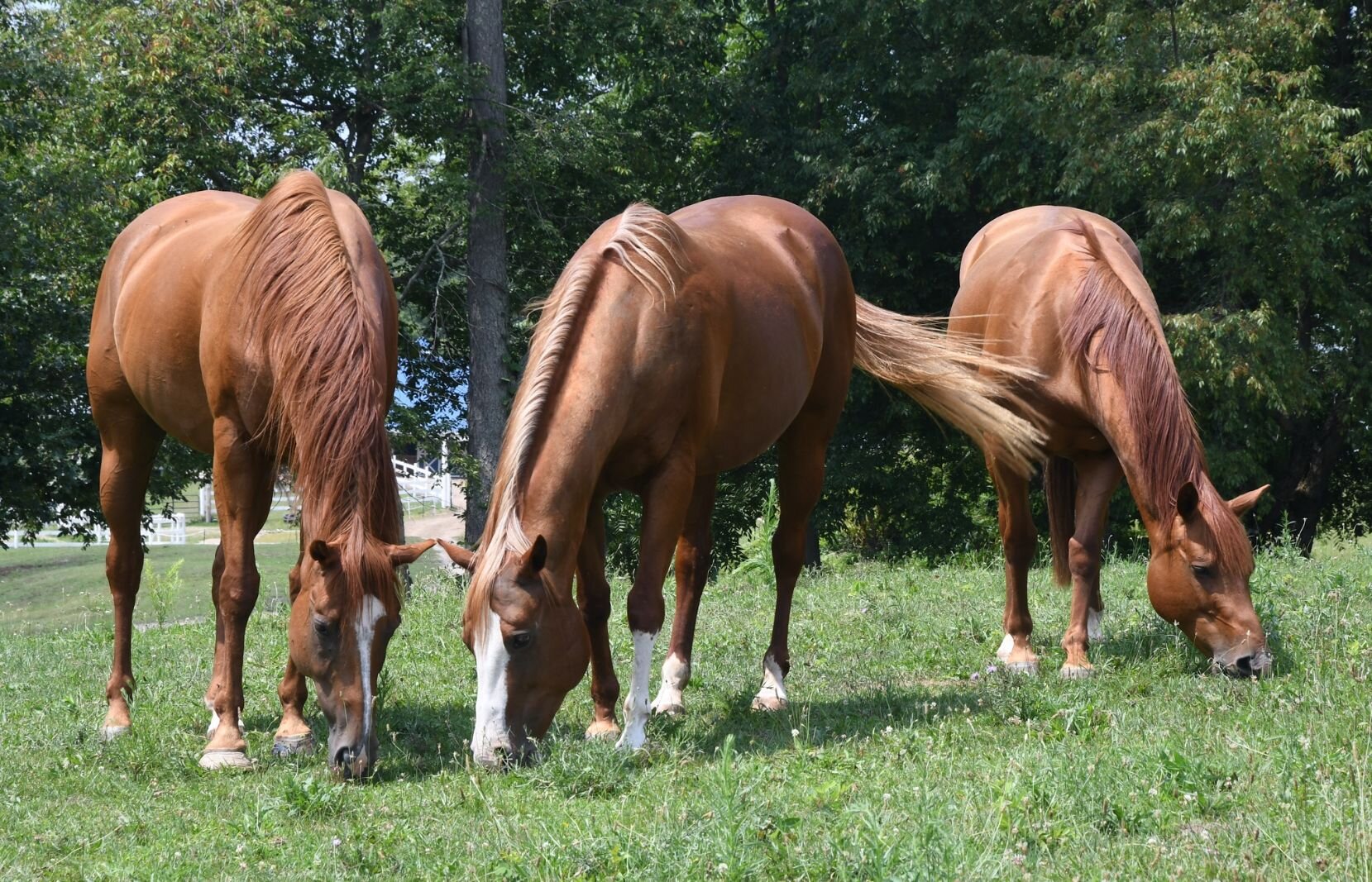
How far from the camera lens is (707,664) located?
23.2ft

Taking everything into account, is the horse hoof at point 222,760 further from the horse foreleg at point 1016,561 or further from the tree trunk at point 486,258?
the tree trunk at point 486,258

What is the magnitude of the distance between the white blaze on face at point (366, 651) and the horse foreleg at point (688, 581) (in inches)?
63.6

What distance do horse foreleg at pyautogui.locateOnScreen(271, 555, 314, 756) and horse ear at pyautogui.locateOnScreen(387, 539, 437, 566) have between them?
2.38ft

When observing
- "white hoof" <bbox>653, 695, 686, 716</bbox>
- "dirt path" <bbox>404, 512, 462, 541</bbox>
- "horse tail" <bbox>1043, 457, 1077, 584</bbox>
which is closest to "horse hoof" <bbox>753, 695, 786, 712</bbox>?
"white hoof" <bbox>653, 695, 686, 716</bbox>

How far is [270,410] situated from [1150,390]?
3.88 meters

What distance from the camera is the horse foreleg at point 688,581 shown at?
5867 mm

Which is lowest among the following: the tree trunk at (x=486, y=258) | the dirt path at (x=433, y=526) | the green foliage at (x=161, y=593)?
the dirt path at (x=433, y=526)

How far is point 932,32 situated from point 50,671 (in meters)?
16.0

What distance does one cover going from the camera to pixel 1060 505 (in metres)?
7.64

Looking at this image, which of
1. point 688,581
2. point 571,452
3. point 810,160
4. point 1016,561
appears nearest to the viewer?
point 571,452

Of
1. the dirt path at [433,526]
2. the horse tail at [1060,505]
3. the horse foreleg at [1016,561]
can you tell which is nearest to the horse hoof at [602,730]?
the horse foreleg at [1016,561]

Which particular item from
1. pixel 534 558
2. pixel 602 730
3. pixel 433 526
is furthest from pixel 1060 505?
pixel 433 526

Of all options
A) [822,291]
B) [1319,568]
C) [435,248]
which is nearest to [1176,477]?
[822,291]

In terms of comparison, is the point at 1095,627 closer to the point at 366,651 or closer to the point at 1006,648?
the point at 1006,648
